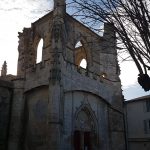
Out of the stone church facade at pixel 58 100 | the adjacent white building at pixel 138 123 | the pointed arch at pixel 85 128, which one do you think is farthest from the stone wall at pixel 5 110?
the adjacent white building at pixel 138 123

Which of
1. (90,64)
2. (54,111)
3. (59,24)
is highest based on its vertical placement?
(59,24)

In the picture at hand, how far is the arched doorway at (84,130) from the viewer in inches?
675

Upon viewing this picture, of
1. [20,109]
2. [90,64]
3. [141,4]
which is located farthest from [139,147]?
[141,4]

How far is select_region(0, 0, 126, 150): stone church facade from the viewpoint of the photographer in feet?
52.3

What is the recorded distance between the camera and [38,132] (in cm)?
1636

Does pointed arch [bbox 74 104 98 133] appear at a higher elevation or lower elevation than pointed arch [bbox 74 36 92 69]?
lower

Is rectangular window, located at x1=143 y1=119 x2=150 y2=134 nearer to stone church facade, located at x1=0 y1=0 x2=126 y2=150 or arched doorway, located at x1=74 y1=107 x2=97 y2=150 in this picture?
stone church facade, located at x1=0 y1=0 x2=126 y2=150

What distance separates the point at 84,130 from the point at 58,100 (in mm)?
3746

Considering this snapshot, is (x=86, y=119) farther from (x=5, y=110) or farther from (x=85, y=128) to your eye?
(x=5, y=110)

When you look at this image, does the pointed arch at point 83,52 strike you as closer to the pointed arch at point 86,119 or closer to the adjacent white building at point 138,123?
the pointed arch at point 86,119

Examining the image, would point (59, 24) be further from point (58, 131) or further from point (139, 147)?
point (139, 147)

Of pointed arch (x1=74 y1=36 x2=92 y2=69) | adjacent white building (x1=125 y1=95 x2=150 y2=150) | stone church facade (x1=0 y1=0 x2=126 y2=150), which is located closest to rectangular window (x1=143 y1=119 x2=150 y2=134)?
adjacent white building (x1=125 y1=95 x2=150 y2=150)

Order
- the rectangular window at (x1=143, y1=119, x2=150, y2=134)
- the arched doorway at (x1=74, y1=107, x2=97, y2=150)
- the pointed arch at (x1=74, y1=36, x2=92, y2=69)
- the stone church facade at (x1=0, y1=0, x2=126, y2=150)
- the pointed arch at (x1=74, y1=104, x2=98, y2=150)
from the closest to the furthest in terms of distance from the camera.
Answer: the stone church facade at (x1=0, y1=0, x2=126, y2=150)
the arched doorway at (x1=74, y1=107, x2=97, y2=150)
the pointed arch at (x1=74, y1=104, x2=98, y2=150)
the pointed arch at (x1=74, y1=36, x2=92, y2=69)
the rectangular window at (x1=143, y1=119, x2=150, y2=134)

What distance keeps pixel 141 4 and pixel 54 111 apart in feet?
35.7
